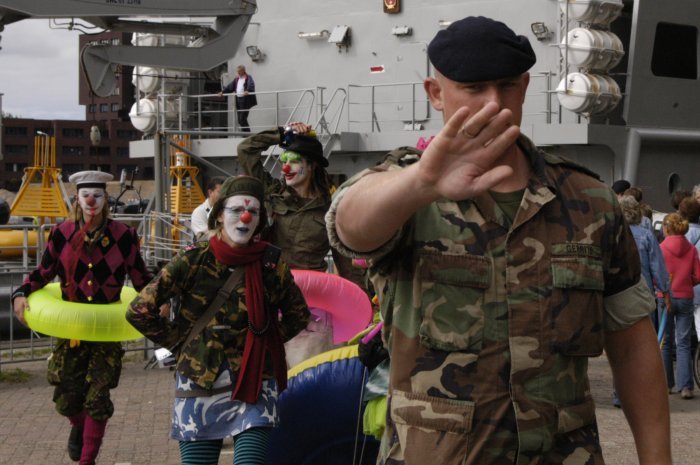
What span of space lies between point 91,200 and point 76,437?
1.60 m

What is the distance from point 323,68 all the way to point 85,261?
1457 centimetres

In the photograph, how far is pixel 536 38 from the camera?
19.2 meters

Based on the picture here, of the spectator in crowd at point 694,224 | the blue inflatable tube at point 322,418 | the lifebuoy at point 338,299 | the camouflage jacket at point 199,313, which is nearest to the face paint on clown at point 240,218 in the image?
the camouflage jacket at point 199,313

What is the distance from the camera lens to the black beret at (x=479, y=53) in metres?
2.65

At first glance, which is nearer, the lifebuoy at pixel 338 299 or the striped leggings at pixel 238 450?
the striped leggings at pixel 238 450

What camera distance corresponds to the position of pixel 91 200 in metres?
7.42

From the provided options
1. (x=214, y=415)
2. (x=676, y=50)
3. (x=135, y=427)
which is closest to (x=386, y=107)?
(x=676, y=50)

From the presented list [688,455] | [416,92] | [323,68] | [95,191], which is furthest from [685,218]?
[323,68]

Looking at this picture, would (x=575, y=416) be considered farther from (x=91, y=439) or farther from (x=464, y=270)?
(x=91, y=439)

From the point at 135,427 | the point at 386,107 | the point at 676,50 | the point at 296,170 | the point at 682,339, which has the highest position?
the point at 676,50

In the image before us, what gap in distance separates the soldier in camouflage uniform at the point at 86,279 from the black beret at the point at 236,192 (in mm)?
1700

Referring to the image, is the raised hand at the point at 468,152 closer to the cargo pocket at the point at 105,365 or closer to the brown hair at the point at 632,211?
the cargo pocket at the point at 105,365

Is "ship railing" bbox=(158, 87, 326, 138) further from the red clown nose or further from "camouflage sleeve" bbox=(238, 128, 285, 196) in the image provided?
the red clown nose

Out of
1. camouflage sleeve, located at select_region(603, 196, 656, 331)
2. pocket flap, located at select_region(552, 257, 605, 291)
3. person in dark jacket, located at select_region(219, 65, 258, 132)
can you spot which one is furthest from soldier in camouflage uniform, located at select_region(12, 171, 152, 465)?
person in dark jacket, located at select_region(219, 65, 258, 132)
